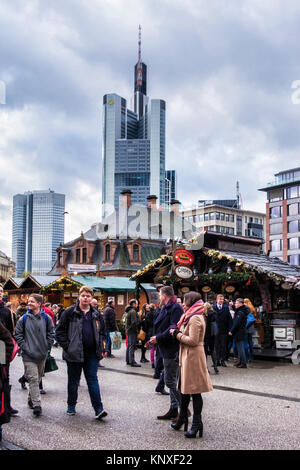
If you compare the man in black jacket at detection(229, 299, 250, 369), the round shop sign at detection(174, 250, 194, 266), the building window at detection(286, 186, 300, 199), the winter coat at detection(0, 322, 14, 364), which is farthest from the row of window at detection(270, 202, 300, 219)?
the winter coat at detection(0, 322, 14, 364)

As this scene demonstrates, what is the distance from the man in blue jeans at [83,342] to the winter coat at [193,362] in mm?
1394

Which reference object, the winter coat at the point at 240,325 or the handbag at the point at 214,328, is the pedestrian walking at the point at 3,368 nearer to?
the handbag at the point at 214,328

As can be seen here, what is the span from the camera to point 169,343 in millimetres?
7406

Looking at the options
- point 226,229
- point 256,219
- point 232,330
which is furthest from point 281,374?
point 256,219

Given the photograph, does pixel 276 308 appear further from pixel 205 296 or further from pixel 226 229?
pixel 226 229

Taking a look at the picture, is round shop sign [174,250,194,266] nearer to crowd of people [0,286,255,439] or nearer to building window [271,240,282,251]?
crowd of people [0,286,255,439]

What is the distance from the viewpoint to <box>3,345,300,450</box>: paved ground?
605 centimetres

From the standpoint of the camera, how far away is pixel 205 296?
2019cm

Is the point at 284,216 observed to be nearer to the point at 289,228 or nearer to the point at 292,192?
the point at 289,228

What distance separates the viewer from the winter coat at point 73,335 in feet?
23.6

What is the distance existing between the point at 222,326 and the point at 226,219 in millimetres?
103809

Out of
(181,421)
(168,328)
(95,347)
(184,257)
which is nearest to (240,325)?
(184,257)

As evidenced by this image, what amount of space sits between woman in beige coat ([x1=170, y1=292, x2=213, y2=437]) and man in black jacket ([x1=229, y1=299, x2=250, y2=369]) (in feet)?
23.9

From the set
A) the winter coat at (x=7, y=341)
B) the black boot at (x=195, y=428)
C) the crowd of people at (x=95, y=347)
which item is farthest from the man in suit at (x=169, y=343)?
the winter coat at (x=7, y=341)
